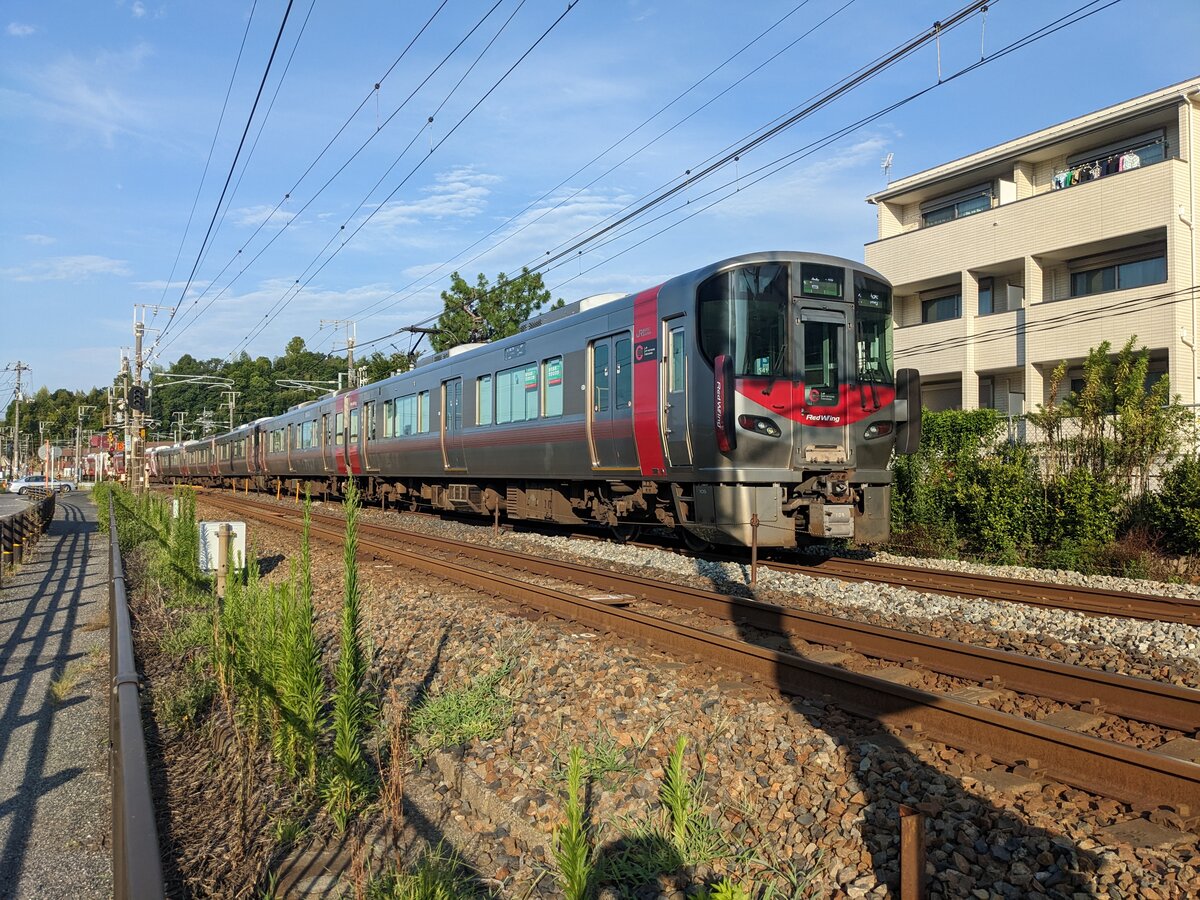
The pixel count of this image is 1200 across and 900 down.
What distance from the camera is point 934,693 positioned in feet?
17.0

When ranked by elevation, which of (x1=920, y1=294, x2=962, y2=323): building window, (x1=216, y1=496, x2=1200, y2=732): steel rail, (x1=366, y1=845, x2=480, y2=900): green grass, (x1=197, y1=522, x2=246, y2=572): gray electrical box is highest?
(x1=920, y1=294, x2=962, y2=323): building window

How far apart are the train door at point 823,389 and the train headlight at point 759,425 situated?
1.17 ft

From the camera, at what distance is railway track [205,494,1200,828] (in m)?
3.86

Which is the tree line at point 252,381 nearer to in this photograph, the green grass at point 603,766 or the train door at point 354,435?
the train door at point 354,435

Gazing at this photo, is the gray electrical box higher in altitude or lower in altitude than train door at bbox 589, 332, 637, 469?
lower

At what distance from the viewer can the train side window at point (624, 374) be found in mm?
11547

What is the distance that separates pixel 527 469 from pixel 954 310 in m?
15.9

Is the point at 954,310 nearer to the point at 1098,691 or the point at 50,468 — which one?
the point at 1098,691

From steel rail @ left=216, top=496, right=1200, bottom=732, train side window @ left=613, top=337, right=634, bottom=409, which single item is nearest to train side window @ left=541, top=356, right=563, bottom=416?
train side window @ left=613, top=337, right=634, bottom=409

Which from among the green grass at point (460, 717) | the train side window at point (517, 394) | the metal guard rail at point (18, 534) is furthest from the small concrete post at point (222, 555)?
the metal guard rail at point (18, 534)

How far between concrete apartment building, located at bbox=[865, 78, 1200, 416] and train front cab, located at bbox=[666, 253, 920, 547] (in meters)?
10.7

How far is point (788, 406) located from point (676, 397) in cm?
130

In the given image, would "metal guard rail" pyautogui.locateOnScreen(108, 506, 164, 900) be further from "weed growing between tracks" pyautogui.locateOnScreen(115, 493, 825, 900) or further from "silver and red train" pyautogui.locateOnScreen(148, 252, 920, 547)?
"silver and red train" pyautogui.locateOnScreen(148, 252, 920, 547)

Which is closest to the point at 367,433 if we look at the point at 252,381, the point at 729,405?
the point at 729,405
